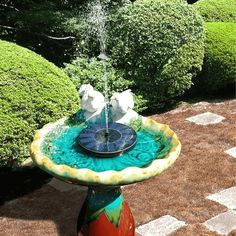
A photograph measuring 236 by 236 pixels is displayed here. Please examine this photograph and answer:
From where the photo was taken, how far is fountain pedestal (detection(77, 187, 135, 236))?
4.93 meters

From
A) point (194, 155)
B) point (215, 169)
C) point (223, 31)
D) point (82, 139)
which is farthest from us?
point (223, 31)

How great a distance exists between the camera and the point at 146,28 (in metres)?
9.02

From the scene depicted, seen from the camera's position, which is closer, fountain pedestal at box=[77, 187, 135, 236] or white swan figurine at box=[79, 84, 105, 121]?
fountain pedestal at box=[77, 187, 135, 236]

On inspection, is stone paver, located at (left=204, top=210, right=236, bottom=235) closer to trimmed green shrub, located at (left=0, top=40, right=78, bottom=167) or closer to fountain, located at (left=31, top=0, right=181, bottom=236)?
fountain, located at (left=31, top=0, right=181, bottom=236)

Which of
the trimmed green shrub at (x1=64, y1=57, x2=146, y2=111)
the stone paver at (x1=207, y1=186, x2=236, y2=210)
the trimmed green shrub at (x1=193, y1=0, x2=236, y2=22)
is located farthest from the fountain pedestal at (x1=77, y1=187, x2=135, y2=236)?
the trimmed green shrub at (x1=193, y1=0, x2=236, y2=22)

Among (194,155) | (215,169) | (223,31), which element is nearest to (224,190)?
(215,169)

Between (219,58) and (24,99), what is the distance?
16.2 feet

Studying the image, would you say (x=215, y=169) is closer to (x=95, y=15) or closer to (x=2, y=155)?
(x=2, y=155)

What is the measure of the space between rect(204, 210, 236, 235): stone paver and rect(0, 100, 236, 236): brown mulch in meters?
0.08

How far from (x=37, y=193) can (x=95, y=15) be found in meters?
4.84

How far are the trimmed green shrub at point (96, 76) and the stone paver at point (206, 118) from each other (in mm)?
961

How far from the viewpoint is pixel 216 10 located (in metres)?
11.5

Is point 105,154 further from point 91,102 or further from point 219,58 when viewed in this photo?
point 219,58

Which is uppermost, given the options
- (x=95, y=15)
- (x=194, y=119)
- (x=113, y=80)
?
(x=95, y=15)
